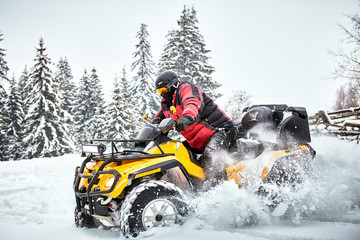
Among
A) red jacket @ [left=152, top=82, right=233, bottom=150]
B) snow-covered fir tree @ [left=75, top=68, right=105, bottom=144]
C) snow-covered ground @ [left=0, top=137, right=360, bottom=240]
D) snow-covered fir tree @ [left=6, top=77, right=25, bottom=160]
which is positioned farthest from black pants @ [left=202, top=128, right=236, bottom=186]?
snow-covered fir tree @ [left=6, top=77, right=25, bottom=160]

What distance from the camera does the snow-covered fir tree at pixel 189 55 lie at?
24906 mm

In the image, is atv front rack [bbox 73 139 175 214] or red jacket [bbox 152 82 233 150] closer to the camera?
atv front rack [bbox 73 139 175 214]

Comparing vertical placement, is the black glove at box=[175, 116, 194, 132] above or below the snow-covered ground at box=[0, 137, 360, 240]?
above

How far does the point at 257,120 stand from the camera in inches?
177

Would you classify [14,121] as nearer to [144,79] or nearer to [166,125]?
[144,79]

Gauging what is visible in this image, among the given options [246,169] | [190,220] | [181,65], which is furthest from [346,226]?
[181,65]

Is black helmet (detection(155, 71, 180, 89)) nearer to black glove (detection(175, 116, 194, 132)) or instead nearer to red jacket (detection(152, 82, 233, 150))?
red jacket (detection(152, 82, 233, 150))

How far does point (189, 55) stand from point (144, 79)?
7.09m

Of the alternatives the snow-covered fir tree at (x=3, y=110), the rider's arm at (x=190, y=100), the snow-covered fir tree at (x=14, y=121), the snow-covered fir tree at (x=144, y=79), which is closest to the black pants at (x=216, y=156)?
the rider's arm at (x=190, y=100)

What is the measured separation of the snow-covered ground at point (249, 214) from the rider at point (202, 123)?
503 millimetres

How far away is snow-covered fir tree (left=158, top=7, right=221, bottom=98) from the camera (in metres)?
24.9

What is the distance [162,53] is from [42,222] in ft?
80.6

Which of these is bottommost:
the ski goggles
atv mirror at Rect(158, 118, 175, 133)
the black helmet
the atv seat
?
the atv seat

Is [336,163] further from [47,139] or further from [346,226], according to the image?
[47,139]
